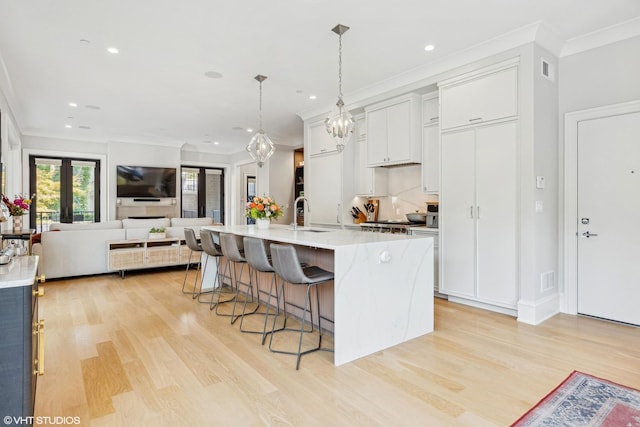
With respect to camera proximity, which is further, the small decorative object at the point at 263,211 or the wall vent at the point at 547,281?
the small decorative object at the point at 263,211

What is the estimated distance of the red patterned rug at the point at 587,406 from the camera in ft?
6.40

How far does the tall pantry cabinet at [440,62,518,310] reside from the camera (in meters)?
3.67

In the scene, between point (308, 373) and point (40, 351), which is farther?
point (308, 373)

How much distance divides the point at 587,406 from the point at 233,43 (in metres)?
4.10

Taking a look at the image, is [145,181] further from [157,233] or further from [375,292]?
[375,292]

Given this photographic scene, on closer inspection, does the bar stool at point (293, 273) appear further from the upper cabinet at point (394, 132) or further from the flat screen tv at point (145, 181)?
the flat screen tv at point (145, 181)

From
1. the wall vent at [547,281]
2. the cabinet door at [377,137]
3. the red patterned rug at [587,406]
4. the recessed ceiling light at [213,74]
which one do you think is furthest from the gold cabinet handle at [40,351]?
the cabinet door at [377,137]

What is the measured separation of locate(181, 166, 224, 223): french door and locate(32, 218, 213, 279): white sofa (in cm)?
412

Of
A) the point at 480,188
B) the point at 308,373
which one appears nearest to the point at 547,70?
the point at 480,188

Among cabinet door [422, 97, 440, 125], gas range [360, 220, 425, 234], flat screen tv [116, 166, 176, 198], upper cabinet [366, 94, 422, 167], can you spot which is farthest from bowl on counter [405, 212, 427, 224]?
flat screen tv [116, 166, 176, 198]

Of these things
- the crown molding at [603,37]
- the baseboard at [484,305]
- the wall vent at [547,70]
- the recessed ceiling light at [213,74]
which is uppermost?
the recessed ceiling light at [213,74]

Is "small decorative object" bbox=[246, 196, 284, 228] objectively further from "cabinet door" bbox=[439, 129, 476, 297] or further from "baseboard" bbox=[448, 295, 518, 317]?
"baseboard" bbox=[448, 295, 518, 317]

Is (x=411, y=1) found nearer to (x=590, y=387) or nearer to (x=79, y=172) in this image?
(x=590, y=387)

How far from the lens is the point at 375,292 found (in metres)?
2.84
